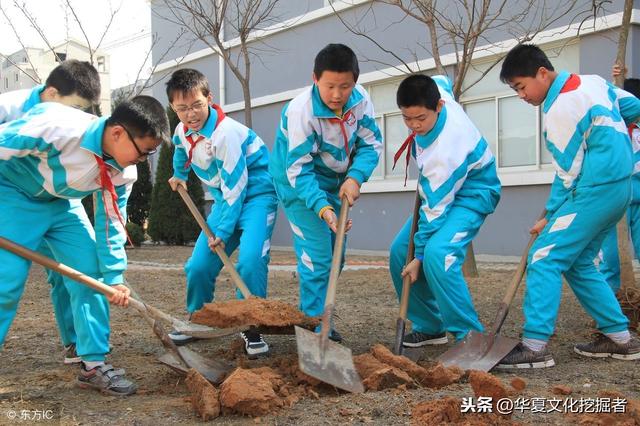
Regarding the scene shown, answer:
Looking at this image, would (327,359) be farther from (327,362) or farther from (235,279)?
(235,279)

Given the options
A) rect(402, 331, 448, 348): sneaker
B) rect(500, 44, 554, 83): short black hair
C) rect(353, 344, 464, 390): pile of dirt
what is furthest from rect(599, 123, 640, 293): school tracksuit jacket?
rect(353, 344, 464, 390): pile of dirt

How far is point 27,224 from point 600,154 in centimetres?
308

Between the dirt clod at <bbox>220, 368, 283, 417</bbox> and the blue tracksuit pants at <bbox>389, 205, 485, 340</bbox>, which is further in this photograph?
the blue tracksuit pants at <bbox>389, 205, 485, 340</bbox>

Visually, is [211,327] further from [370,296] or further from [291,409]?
[370,296]

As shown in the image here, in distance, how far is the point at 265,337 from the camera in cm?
505

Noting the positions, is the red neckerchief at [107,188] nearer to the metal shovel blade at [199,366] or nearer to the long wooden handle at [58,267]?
the long wooden handle at [58,267]

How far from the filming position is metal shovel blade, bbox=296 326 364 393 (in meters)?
3.29

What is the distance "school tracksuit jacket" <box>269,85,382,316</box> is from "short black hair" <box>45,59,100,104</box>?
1433mm

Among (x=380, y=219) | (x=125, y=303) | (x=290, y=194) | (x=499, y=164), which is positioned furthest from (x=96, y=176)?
(x=380, y=219)

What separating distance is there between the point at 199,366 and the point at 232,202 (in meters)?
1.32

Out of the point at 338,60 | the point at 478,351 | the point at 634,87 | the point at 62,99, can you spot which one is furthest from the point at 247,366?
the point at 634,87

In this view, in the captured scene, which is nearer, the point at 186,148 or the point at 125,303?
the point at 125,303

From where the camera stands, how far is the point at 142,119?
340cm

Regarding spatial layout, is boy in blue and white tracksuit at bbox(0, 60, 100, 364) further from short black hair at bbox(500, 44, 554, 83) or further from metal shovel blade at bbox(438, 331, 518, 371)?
short black hair at bbox(500, 44, 554, 83)
